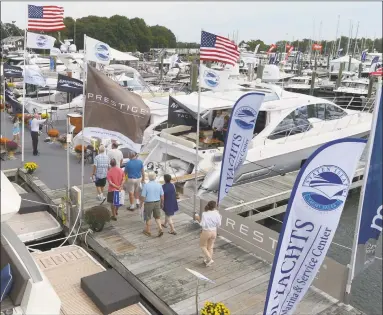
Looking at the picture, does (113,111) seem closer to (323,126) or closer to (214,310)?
(214,310)

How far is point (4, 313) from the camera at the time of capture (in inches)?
175

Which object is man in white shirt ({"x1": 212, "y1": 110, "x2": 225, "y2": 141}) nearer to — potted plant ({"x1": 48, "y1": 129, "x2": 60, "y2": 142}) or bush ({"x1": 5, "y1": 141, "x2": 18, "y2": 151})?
potted plant ({"x1": 48, "y1": 129, "x2": 60, "y2": 142})

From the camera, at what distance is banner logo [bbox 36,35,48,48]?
12641 mm

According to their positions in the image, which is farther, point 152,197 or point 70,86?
point 70,86

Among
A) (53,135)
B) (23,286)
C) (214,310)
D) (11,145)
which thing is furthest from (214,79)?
(53,135)

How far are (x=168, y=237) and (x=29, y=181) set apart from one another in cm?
523

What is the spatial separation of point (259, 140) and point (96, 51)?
581 cm

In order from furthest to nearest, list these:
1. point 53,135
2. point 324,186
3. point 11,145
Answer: point 53,135
point 11,145
point 324,186

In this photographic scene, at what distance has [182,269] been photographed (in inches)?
303

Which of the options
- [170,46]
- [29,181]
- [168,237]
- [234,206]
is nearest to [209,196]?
[234,206]

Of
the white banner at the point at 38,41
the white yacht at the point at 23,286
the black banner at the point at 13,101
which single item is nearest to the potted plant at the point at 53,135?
the black banner at the point at 13,101

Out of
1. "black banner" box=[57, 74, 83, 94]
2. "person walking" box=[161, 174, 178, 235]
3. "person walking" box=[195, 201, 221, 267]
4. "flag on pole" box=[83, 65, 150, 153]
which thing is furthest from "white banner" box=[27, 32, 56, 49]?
"person walking" box=[195, 201, 221, 267]

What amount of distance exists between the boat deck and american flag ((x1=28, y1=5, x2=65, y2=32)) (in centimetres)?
628

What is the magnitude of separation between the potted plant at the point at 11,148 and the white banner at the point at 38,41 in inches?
121
